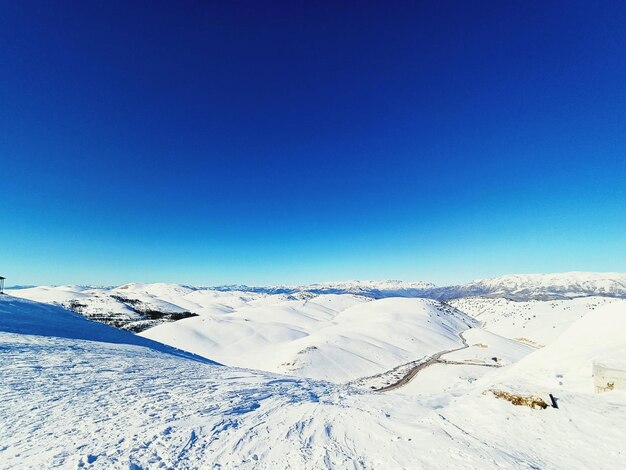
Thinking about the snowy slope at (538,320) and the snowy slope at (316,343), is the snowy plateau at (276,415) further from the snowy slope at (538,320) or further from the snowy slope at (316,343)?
the snowy slope at (538,320)

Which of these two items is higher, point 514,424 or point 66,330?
point 66,330

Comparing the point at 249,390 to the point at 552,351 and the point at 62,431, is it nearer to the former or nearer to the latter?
the point at 62,431

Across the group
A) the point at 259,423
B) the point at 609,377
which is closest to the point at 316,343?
the point at 609,377

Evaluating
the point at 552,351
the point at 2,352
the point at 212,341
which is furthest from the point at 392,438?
the point at 212,341

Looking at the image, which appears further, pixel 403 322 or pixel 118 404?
pixel 403 322

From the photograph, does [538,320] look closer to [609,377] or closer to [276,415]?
[609,377]

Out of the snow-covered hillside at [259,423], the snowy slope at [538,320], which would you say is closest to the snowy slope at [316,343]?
the snowy slope at [538,320]
